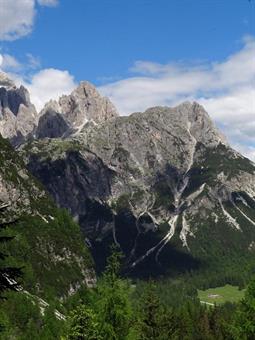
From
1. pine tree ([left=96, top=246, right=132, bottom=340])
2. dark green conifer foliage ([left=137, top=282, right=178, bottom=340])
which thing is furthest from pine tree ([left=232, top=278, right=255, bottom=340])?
pine tree ([left=96, top=246, right=132, bottom=340])

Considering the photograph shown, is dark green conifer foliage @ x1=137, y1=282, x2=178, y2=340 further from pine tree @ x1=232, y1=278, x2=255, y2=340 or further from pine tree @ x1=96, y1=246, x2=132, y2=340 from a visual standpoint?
pine tree @ x1=96, y1=246, x2=132, y2=340

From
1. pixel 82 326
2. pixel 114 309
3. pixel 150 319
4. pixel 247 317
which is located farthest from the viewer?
pixel 150 319

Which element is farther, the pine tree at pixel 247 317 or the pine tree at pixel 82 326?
the pine tree at pixel 247 317

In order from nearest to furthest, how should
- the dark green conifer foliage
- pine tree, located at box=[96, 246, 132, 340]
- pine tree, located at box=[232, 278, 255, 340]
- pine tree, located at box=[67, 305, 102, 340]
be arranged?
pine tree, located at box=[67, 305, 102, 340] → pine tree, located at box=[96, 246, 132, 340] → pine tree, located at box=[232, 278, 255, 340] → the dark green conifer foliage

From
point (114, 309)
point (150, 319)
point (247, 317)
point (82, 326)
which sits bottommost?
point (150, 319)

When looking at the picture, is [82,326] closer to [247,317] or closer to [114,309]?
[114,309]

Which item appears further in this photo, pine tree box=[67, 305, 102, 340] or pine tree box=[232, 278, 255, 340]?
pine tree box=[232, 278, 255, 340]

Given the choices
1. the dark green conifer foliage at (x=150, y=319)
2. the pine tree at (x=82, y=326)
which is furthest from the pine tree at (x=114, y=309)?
the dark green conifer foliage at (x=150, y=319)

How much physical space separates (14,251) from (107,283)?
139 metres

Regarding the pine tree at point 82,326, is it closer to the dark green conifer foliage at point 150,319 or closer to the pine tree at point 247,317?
the dark green conifer foliage at point 150,319

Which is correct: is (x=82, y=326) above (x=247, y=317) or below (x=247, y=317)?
above

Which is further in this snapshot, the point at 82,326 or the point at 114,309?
the point at 114,309

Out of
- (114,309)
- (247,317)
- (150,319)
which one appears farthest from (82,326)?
(247,317)

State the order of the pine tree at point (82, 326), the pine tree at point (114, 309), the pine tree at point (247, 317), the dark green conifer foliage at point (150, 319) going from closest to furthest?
the pine tree at point (82, 326)
the pine tree at point (114, 309)
the pine tree at point (247, 317)
the dark green conifer foliage at point (150, 319)
